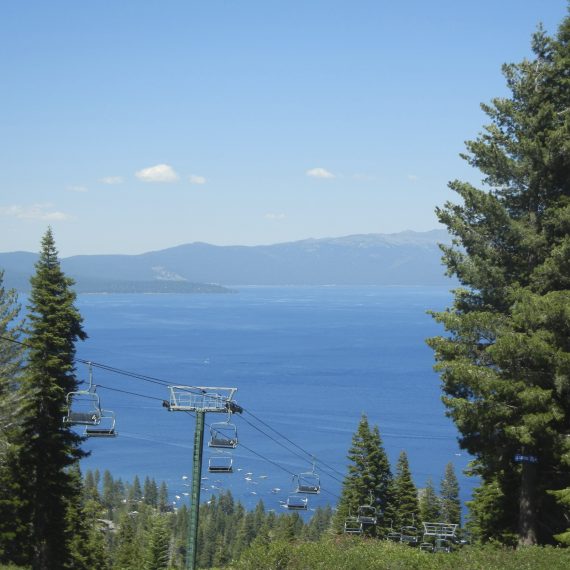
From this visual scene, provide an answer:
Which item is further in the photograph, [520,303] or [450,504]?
[450,504]

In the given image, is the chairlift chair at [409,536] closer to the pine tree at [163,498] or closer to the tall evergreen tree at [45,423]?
the tall evergreen tree at [45,423]

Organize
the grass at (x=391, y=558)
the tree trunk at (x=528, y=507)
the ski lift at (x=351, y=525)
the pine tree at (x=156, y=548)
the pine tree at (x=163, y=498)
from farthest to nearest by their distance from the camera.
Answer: the pine tree at (x=163, y=498)
the pine tree at (x=156, y=548)
the ski lift at (x=351, y=525)
the tree trunk at (x=528, y=507)
the grass at (x=391, y=558)

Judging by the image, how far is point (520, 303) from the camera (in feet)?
55.9

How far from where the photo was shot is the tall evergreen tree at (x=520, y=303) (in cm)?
1664

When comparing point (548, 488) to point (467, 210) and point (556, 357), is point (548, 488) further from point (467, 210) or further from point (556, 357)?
point (467, 210)

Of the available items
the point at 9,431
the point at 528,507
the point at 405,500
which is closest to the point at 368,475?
the point at 405,500

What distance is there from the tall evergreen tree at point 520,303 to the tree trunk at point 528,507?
0.02 meters

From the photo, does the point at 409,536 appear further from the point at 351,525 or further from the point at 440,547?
the point at 351,525

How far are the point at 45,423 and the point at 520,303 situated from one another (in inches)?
605

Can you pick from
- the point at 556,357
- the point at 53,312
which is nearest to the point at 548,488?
the point at 556,357

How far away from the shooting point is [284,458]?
11119 cm

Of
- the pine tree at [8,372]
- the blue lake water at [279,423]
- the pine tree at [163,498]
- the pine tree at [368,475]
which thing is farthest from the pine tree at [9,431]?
the pine tree at [163,498]

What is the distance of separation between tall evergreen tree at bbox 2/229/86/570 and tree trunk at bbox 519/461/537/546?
13971 millimetres

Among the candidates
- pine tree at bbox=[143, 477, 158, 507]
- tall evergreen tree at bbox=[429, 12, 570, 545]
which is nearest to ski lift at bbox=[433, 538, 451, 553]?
tall evergreen tree at bbox=[429, 12, 570, 545]
